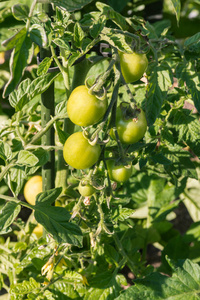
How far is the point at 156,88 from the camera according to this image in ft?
2.13

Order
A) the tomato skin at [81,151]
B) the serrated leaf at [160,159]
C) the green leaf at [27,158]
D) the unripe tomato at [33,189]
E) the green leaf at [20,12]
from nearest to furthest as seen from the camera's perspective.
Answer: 1. the green leaf at [20,12]
2. the tomato skin at [81,151]
3. the green leaf at [27,158]
4. the serrated leaf at [160,159]
5. the unripe tomato at [33,189]

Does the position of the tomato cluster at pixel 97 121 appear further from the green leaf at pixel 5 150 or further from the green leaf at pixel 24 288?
the green leaf at pixel 24 288

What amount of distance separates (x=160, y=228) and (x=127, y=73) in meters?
1.01

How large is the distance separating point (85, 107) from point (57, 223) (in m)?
0.26

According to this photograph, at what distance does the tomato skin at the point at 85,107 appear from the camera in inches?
20.5

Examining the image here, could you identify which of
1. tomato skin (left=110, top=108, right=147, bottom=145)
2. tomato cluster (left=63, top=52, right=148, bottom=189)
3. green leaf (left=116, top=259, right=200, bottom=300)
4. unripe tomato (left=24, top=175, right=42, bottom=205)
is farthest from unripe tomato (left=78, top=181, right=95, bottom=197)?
unripe tomato (left=24, top=175, right=42, bottom=205)

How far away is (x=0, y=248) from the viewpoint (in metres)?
1.04

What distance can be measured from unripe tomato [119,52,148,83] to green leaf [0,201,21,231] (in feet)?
1.06

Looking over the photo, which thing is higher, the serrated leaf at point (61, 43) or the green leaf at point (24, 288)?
the serrated leaf at point (61, 43)

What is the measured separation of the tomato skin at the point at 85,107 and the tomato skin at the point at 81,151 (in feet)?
0.10

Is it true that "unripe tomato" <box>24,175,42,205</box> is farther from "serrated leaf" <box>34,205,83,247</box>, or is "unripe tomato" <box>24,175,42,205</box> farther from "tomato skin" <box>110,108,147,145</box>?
"tomato skin" <box>110,108,147,145</box>

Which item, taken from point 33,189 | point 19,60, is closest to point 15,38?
point 19,60

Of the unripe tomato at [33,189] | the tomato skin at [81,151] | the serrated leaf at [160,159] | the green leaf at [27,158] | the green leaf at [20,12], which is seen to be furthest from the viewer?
the unripe tomato at [33,189]

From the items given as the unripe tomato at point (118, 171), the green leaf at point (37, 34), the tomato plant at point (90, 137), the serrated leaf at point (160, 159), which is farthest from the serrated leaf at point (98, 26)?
the serrated leaf at point (160, 159)
